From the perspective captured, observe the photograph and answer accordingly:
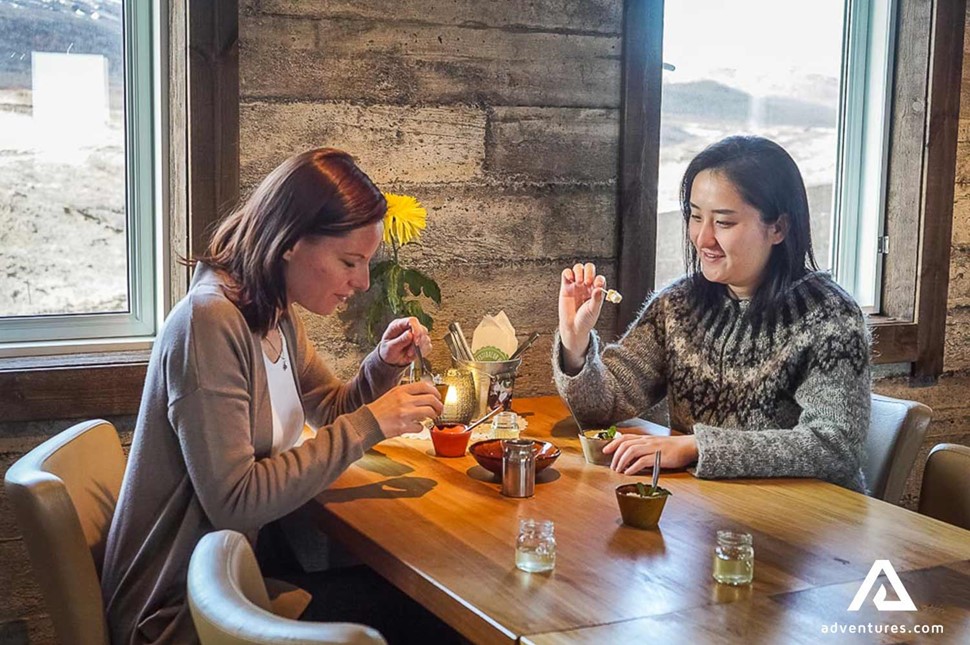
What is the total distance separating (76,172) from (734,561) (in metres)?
1.69

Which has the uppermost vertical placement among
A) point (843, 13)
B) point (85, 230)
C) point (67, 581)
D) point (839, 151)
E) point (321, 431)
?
point (843, 13)

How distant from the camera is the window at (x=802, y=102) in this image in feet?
10.5

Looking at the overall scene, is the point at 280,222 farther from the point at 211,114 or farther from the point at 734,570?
the point at 734,570

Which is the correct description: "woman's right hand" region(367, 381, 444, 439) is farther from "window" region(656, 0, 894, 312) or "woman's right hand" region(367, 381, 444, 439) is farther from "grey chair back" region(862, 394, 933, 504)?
"window" region(656, 0, 894, 312)

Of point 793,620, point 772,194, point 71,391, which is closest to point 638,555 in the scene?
point 793,620

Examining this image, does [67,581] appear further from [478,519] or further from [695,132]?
[695,132]

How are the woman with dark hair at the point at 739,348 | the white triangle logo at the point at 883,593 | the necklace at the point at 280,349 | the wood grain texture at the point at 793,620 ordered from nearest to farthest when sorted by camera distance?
1. the wood grain texture at the point at 793,620
2. the white triangle logo at the point at 883,593
3. the necklace at the point at 280,349
4. the woman with dark hair at the point at 739,348

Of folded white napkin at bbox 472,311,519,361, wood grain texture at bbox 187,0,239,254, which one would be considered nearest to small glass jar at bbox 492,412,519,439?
folded white napkin at bbox 472,311,519,361

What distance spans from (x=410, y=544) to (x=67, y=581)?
489 millimetres

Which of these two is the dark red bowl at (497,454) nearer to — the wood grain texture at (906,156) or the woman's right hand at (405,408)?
the woman's right hand at (405,408)

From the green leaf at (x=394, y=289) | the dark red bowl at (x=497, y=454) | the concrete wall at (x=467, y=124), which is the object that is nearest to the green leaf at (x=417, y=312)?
the green leaf at (x=394, y=289)

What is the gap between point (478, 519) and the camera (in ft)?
5.98

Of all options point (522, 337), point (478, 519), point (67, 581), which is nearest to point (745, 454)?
point (478, 519)

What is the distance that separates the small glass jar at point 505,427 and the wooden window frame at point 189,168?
727 millimetres
